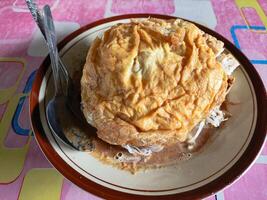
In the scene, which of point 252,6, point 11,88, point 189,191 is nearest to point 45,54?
point 11,88

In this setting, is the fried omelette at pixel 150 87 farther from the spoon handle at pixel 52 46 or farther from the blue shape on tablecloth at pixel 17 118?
the blue shape on tablecloth at pixel 17 118

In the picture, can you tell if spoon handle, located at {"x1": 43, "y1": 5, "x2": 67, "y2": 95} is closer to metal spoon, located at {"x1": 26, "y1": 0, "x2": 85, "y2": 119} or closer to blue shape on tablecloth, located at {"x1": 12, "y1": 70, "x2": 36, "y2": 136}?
metal spoon, located at {"x1": 26, "y1": 0, "x2": 85, "y2": 119}

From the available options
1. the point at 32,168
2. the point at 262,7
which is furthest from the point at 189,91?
the point at 262,7

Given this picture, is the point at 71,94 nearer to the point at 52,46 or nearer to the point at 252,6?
the point at 52,46

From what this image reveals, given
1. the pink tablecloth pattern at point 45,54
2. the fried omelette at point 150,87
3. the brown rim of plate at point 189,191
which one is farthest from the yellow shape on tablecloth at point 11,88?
the fried omelette at point 150,87

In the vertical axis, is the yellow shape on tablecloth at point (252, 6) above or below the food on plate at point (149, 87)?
above

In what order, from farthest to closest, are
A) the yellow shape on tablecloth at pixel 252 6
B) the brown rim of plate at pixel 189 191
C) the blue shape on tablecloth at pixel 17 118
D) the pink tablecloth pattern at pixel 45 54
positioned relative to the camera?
the yellow shape on tablecloth at pixel 252 6, the blue shape on tablecloth at pixel 17 118, the pink tablecloth pattern at pixel 45 54, the brown rim of plate at pixel 189 191

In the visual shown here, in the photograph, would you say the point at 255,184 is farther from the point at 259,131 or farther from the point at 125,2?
Answer: the point at 125,2
